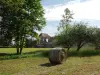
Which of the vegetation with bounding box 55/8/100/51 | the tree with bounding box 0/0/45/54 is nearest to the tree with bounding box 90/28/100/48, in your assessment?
the vegetation with bounding box 55/8/100/51

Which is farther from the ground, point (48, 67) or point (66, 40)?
point (66, 40)

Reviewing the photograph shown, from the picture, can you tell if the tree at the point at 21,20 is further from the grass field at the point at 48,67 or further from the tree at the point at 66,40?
Result: the grass field at the point at 48,67

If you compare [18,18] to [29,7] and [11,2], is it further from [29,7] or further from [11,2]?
[11,2]

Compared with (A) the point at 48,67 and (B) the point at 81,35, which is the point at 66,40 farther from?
(A) the point at 48,67

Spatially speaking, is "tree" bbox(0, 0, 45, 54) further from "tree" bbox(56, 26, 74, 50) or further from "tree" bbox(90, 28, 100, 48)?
"tree" bbox(90, 28, 100, 48)

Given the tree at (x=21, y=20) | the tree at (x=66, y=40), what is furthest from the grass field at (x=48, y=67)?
the tree at (x=21, y=20)

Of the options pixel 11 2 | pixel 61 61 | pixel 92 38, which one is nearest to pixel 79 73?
pixel 61 61

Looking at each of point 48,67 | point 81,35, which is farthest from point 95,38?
point 48,67

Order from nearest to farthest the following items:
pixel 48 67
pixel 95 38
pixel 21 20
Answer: pixel 48 67
pixel 95 38
pixel 21 20

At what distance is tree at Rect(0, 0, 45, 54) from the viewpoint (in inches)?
1356

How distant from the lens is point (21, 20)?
119ft

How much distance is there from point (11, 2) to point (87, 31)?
11.4 meters

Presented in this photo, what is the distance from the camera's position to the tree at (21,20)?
34.4 m

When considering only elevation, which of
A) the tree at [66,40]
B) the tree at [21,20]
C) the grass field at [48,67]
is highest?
the tree at [21,20]
